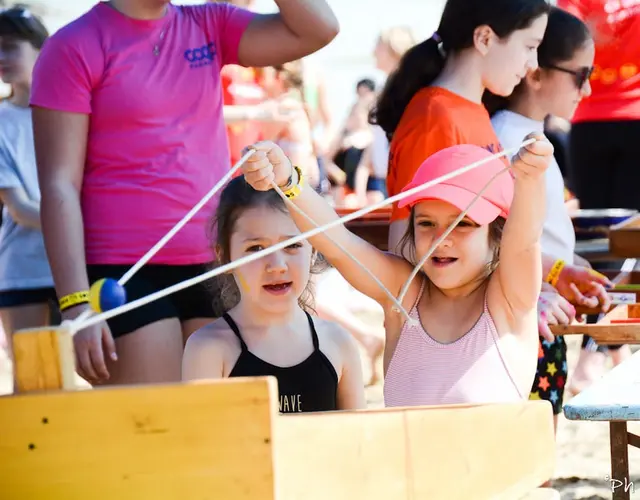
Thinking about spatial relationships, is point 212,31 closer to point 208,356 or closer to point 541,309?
point 208,356

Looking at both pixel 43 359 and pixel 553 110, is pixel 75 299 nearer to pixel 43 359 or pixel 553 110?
pixel 43 359

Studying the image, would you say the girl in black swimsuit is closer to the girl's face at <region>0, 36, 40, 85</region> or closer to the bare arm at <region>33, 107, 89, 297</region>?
the bare arm at <region>33, 107, 89, 297</region>

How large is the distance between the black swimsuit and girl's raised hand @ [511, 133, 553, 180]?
632 millimetres

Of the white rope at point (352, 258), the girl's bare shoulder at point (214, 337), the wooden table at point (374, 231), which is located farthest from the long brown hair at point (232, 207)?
the wooden table at point (374, 231)

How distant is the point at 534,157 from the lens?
7.17ft

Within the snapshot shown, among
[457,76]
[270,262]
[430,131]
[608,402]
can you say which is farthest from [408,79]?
[608,402]

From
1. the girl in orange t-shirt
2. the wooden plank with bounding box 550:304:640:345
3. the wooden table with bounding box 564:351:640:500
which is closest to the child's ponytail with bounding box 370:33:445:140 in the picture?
the girl in orange t-shirt

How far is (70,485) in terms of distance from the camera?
1.52m

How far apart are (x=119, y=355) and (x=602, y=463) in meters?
2.17

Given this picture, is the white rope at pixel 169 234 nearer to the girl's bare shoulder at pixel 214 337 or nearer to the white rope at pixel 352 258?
the white rope at pixel 352 258

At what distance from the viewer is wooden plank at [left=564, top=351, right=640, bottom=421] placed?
2.02 m

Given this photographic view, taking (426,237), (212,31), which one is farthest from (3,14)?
(426,237)

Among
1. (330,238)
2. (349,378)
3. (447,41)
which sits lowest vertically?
(349,378)

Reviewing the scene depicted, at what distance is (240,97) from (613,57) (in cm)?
158
